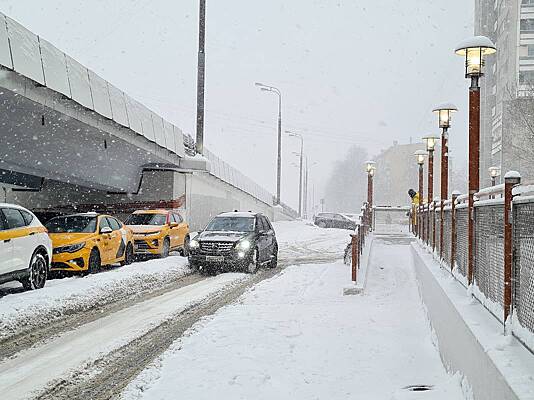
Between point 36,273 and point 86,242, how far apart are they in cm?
257

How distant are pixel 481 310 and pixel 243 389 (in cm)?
237

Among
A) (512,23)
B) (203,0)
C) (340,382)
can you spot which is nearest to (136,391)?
(340,382)

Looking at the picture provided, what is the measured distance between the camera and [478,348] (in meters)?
4.75

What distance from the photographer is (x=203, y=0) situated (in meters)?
24.5

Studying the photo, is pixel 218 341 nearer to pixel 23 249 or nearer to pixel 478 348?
pixel 478 348

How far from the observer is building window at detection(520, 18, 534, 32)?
57.9m

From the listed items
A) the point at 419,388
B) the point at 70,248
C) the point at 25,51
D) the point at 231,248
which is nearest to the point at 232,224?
the point at 231,248

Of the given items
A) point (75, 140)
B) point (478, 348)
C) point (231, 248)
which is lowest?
point (478, 348)

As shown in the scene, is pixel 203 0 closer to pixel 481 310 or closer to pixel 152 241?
pixel 152 241

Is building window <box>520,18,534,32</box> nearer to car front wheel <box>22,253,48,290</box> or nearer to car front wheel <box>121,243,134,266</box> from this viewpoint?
car front wheel <box>121,243,134,266</box>

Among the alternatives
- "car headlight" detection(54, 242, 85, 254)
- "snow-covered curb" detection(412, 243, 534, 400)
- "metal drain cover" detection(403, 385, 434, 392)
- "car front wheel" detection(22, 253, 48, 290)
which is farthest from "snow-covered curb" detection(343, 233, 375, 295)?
"car headlight" detection(54, 242, 85, 254)

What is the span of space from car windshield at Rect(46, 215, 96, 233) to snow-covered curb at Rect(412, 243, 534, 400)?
30.9ft

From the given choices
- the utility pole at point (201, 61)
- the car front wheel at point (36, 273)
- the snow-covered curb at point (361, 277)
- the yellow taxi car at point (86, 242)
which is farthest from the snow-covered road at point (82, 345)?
the utility pole at point (201, 61)

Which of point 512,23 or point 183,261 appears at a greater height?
point 512,23
